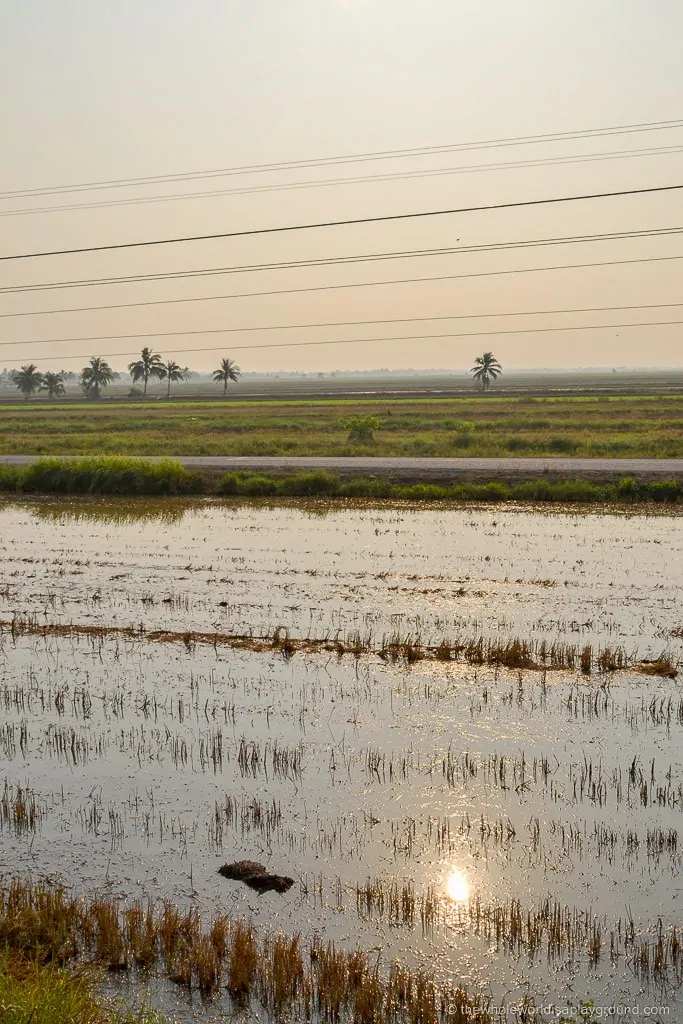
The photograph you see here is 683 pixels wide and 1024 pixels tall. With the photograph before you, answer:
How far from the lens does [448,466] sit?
31.7 meters

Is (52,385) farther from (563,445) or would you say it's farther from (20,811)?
(20,811)

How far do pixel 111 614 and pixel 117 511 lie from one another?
12.1 m

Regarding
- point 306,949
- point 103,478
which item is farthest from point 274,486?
point 306,949

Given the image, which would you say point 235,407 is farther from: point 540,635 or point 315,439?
point 540,635

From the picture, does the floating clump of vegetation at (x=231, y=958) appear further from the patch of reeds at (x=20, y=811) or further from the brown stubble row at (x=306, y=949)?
the patch of reeds at (x=20, y=811)

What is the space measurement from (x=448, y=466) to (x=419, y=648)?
61.1ft

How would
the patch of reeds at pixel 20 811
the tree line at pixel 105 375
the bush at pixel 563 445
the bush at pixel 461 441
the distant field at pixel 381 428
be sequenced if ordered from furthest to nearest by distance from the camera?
the tree line at pixel 105 375, the bush at pixel 461 441, the distant field at pixel 381 428, the bush at pixel 563 445, the patch of reeds at pixel 20 811


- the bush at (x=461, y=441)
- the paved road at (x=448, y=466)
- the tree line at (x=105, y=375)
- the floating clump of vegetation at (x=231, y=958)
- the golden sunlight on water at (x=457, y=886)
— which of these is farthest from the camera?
the tree line at (x=105, y=375)

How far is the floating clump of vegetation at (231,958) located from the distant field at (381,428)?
3073 centimetres

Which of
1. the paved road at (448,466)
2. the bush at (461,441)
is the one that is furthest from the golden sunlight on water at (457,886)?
the bush at (461,441)

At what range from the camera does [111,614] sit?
16031 millimetres

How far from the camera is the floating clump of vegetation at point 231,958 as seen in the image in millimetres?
5801

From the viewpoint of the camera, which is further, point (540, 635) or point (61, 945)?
point (540, 635)

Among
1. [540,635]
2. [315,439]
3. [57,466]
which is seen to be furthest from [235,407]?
[540,635]
